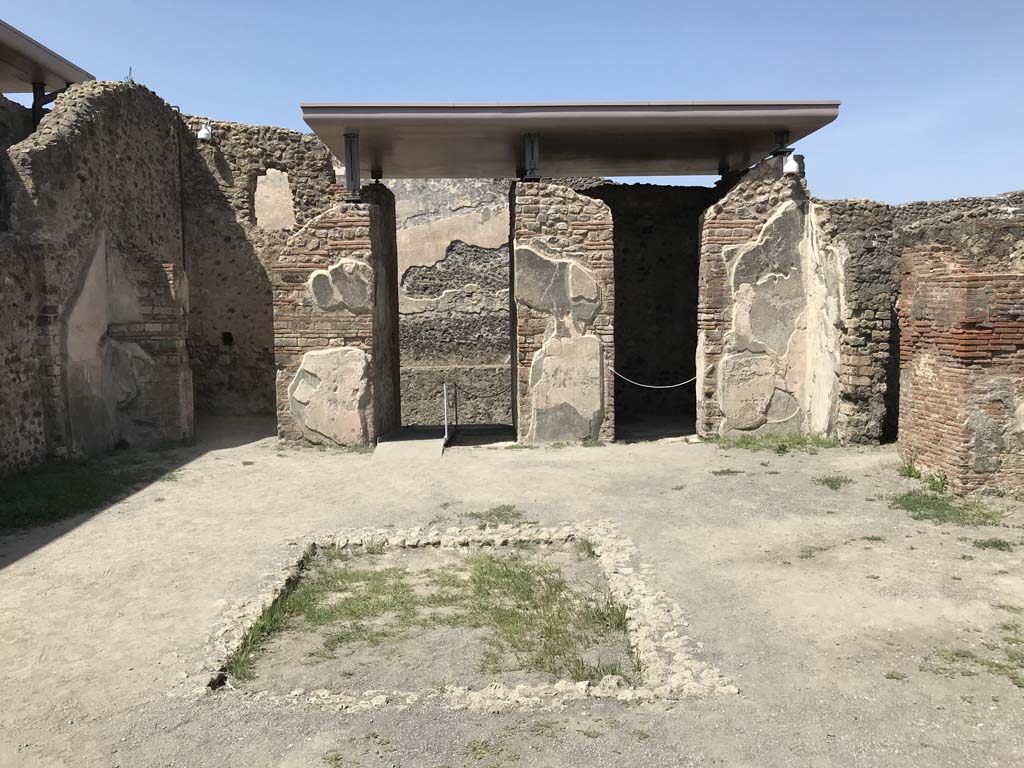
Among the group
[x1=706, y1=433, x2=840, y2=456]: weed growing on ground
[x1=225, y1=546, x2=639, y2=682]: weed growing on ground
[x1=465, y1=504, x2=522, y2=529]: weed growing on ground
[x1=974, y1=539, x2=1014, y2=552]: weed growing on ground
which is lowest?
[x1=225, y1=546, x2=639, y2=682]: weed growing on ground

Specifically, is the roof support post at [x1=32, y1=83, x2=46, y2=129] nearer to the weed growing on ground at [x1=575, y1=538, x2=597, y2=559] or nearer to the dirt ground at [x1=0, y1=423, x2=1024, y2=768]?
the dirt ground at [x1=0, y1=423, x2=1024, y2=768]

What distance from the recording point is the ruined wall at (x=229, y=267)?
445 inches

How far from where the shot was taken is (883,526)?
536cm

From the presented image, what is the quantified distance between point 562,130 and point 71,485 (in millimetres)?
6210

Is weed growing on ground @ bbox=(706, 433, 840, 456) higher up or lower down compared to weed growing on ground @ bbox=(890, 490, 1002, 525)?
higher up

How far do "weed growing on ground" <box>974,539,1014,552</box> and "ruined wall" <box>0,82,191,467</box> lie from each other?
7.74 meters

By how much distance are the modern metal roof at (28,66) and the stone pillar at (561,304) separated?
22.2 feet

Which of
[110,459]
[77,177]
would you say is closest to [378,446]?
[110,459]

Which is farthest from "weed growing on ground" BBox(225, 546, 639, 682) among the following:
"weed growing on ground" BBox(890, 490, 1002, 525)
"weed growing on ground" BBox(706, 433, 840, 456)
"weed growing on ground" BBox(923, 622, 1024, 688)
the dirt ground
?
"weed growing on ground" BBox(706, 433, 840, 456)

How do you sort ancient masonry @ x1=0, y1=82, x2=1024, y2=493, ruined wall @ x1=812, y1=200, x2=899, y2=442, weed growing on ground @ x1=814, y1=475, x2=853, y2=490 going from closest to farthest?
1. ancient masonry @ x1=0, y1=82, x2=1024, y2=493
2. weed growing on ground @ x1=814, y1=475, x2=853, y2=490
3. ruined wall @ x1=812, y1=200, x2=899, y2=442

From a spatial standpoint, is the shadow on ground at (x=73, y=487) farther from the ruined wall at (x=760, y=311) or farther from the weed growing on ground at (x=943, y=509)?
the weed growing on ground at (x=943, y=509)

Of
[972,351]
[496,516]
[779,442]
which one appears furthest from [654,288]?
[496,516]

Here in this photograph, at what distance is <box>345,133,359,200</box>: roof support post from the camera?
→ 8945 millimetres

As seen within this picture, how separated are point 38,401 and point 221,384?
3.75m
